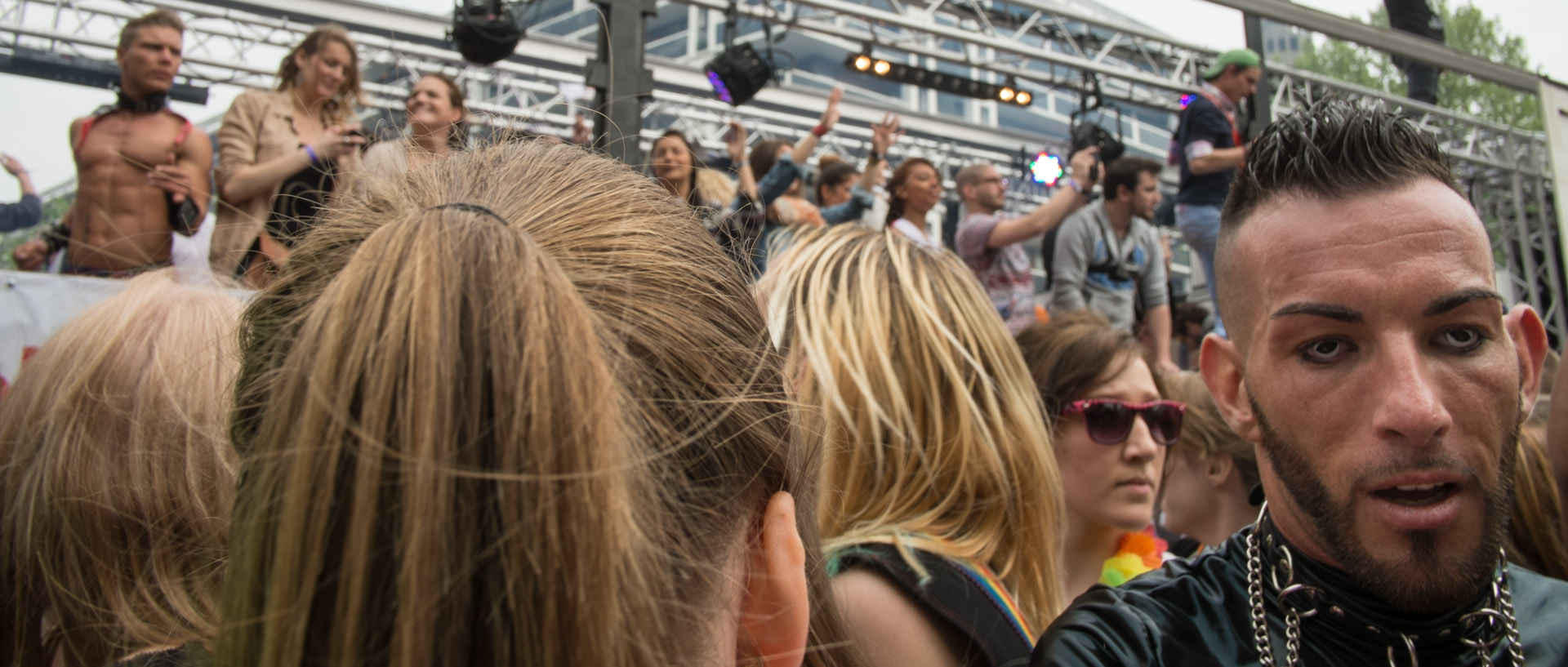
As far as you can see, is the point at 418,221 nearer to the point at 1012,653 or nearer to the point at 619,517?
the point at 619,517

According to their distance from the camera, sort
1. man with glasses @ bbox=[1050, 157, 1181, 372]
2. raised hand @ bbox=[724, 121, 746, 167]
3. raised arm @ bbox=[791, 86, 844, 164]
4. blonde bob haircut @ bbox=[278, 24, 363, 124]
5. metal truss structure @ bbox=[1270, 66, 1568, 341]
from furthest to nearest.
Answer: metal truss structure @ bbox=[1270, 66, 1568, 341], man with glasses @ bbox=[1050, 157, 1181, 372], raised hand @ bbox=[724, 121, 746, 167], raised arm @ bbox=[791, 86, 844, 164], blonde bob haircut @ bbox=[278, 24, 363, 124]

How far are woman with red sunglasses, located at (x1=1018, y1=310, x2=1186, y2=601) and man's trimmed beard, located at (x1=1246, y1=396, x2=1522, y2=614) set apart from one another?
107 centimetres

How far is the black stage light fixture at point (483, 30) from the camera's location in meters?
5.39

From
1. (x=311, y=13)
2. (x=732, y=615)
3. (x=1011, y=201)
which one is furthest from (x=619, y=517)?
(x=1011, y=201)

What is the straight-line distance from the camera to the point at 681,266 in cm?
85

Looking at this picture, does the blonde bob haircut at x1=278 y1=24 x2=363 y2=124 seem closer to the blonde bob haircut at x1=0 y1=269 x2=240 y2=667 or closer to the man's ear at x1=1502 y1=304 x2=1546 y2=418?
the blonde bob haircut at x1=0 y1=269 x2=240 y2=667

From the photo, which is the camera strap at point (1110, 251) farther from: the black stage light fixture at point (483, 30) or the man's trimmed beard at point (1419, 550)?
the man's trimmed beard at point (1419, 550)

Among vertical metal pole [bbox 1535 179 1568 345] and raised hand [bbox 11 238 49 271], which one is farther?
vertical metal pole [bbox 1535 179 1568 345]

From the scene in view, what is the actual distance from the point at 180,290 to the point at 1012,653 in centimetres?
135

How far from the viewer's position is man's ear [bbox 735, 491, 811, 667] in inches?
33.4

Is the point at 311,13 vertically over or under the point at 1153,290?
over

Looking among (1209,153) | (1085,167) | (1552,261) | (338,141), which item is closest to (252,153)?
(338,141)

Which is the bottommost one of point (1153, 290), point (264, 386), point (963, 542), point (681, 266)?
point (963, 542)

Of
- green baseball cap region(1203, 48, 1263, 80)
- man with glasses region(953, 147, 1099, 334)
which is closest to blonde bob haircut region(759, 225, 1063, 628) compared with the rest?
man with glasses region(953, 147, 1099, 334)
